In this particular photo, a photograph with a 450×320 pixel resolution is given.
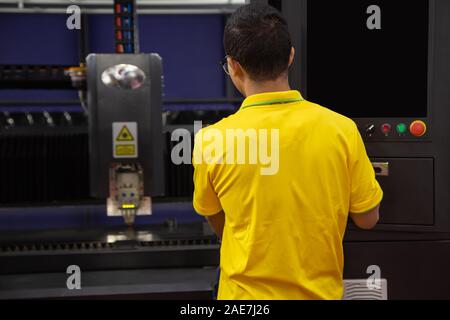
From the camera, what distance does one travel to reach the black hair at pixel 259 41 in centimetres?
119

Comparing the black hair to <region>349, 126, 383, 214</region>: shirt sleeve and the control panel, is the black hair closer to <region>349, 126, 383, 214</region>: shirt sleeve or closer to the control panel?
<region>349, 126, 383, 214</region>: shirt sleeve

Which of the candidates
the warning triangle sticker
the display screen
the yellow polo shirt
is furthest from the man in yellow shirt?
the warning triangle sticker

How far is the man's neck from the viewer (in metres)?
1.23

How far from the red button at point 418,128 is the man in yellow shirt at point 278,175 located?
17.7 inches

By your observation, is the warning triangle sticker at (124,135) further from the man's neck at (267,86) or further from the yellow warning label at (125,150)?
the man's neck at (267,86)

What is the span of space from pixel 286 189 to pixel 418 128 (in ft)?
2.08

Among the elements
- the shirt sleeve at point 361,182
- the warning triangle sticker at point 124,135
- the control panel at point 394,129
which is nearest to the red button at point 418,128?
the control panel at point 394,129

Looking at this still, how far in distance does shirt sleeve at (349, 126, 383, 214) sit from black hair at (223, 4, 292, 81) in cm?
23

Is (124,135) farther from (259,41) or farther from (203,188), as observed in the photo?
(259,41)

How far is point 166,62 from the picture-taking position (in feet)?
24.0
